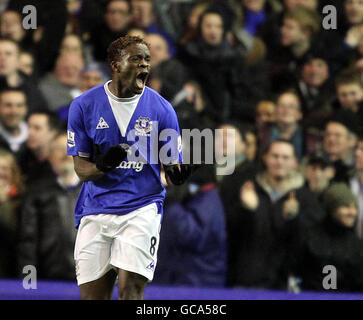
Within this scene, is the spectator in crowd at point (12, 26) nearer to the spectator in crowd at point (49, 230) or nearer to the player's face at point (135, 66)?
the spectator in crowd at point (49, 230)

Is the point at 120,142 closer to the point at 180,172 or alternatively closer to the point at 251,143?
the point at 180,172

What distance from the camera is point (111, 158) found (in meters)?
4.41

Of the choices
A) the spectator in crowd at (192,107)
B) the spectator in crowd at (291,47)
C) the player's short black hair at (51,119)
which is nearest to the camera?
the player's short black hair at (51,119)

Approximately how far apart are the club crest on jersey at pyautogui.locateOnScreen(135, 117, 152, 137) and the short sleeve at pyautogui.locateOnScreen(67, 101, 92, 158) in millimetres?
298

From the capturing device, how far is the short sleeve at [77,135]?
15.7 ft

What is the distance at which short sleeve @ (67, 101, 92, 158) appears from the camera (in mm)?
4789

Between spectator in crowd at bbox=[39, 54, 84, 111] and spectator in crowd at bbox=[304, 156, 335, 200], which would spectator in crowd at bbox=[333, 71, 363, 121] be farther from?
spectator in crowd at bbox=[39, 54, 84, 111]

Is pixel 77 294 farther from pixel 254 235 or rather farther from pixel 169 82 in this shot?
pixel 169 82

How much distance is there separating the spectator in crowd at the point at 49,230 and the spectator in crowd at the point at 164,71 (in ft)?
3.97

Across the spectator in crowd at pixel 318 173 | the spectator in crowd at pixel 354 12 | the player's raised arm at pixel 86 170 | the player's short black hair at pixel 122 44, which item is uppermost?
the spectator in crowd at pixel 354 12

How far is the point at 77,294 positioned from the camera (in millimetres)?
6465

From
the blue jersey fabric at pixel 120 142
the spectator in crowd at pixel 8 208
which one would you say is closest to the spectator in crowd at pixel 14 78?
the spectator in crowd at pixel 8 208

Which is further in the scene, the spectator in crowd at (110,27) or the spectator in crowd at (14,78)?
the spectator in crowd at (110,27)

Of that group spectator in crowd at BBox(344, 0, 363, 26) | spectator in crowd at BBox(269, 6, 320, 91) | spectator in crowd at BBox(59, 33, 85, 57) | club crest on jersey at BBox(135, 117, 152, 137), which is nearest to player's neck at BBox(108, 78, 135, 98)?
club crest on jersey at BBox(135, 117, 152, 137)
